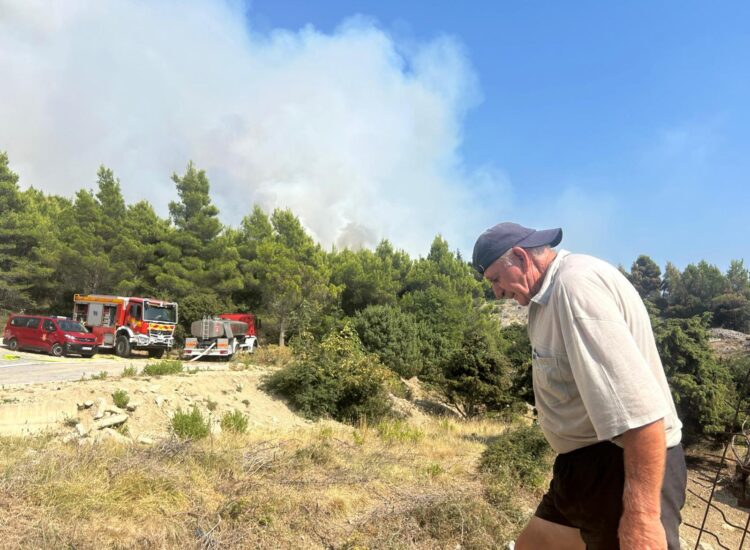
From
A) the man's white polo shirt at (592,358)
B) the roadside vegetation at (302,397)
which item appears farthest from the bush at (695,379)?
the man's white polo shirt at (592,358)

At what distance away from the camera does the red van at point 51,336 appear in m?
16.6

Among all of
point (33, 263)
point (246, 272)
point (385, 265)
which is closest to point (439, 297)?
point (385, 265)

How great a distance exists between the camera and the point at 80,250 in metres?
26.0

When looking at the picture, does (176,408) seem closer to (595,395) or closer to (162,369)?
(162,369)

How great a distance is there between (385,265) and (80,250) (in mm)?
18336

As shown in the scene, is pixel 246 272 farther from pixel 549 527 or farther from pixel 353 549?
pixel 549 527

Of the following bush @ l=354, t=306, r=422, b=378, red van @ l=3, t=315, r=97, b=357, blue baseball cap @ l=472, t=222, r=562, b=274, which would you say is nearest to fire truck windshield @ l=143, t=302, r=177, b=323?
red van @ l=3, t=315, r=97, b=357

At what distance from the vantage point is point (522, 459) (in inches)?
305

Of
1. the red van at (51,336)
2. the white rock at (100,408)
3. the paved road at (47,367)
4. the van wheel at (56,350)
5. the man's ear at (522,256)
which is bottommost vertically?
the white rock at (100,408)

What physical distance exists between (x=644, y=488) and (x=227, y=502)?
12.8 feet

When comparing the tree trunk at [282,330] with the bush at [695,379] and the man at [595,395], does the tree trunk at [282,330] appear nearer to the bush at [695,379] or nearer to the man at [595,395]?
the bush at [695,379]

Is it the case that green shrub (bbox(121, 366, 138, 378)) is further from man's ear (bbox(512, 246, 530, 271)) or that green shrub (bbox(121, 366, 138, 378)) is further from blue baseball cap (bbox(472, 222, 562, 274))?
man's ear (bbox(512, 246, 530, 271))

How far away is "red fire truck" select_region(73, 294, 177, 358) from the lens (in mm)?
18500

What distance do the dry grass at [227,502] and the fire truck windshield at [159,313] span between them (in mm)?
13496
